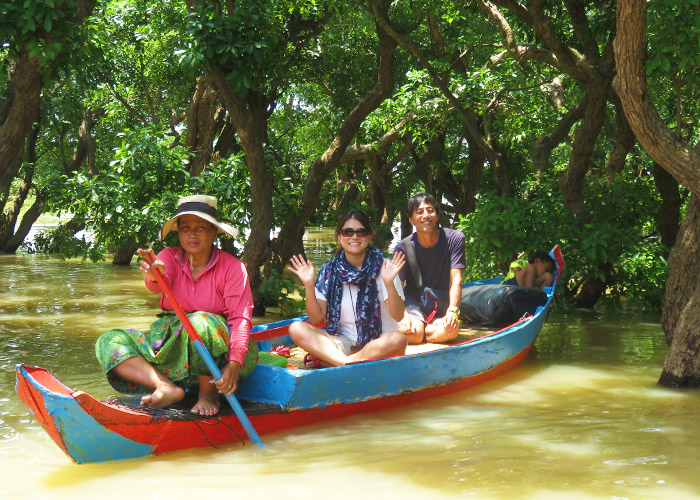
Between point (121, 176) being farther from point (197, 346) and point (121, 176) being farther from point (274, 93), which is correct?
point (197, 346)

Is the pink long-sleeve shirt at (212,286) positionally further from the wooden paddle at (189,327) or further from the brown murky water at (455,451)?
the brown murky water at (455,451)

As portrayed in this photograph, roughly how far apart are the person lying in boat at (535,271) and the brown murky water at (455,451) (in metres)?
1.13

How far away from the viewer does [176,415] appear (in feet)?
14.2

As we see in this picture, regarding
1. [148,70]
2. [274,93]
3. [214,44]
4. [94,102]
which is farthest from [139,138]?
[94,102]

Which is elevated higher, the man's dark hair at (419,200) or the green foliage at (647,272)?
the man's dark hair at (419,200)

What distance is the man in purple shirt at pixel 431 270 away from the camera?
6.34 meters

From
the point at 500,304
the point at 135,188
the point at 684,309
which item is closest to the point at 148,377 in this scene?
the point at 500,304

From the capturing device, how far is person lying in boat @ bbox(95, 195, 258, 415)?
174 inches

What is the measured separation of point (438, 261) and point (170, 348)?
297 cm

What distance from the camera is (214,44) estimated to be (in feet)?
28.6

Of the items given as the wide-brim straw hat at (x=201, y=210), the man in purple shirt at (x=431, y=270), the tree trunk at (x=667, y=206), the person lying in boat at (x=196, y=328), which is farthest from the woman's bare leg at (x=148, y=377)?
the tree trunk at (x=667, y=206)

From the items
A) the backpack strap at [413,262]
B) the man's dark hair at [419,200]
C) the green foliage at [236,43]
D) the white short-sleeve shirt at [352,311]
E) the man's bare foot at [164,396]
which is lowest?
the man's bare foot at [164,396]

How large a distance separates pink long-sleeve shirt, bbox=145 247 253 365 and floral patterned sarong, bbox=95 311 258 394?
104 millimetres

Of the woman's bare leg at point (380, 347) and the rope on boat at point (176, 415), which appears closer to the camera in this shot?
the rope on boat at point (176, 415)
